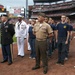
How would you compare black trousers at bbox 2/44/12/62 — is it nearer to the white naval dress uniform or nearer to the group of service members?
the group of service members

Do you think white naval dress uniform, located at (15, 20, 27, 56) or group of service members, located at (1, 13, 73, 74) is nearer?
group of service members, located at (1, 13, 73, 74)

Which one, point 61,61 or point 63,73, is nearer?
point 63,73

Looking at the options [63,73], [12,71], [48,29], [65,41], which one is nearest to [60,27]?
[65,41]

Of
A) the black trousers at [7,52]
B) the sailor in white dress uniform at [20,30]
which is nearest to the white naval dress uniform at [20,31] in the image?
the sailor in white dress uniform at [20,30]

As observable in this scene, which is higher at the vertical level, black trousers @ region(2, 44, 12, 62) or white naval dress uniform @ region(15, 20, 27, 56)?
white naval dress uniform @ region(15, 20, 27, 56)

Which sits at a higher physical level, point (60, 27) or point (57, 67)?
point (60, 27)

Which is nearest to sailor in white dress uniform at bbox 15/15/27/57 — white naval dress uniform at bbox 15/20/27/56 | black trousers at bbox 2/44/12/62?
white naval dress uniform at bbox 15/20/27/56

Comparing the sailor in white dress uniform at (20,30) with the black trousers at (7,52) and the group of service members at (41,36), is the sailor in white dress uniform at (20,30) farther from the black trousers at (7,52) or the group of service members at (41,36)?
the black trousers at (7,52)

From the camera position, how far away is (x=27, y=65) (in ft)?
29.9

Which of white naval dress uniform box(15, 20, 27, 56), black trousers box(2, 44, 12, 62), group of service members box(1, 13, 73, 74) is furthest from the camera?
white naval dress uniform box(15, 20, 27, 56)

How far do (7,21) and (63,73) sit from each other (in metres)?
3.10

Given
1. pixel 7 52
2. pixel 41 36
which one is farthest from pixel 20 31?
pixel 41 36

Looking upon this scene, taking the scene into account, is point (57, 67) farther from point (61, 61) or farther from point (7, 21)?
point (7, 21)

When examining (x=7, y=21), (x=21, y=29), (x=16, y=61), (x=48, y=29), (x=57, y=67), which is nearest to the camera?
(x=48, y=29)
